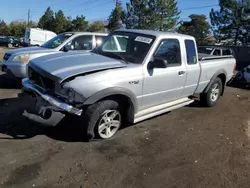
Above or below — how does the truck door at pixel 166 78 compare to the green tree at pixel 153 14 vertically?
below

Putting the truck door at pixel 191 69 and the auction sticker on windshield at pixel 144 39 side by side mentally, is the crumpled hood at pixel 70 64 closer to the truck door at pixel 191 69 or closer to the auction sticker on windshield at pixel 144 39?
the auction sticker on windshield at pixel 144 39

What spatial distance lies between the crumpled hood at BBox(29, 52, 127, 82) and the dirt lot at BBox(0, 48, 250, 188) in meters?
0.85

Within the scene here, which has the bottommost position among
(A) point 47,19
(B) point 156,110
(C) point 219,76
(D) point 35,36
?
(B) point 156,110

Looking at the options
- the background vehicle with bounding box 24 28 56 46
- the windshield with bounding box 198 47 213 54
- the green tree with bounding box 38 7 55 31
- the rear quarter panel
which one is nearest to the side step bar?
the rear quarter panel

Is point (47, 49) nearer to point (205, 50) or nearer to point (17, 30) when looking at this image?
point (205, 50)

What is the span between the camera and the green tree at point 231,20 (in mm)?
34094

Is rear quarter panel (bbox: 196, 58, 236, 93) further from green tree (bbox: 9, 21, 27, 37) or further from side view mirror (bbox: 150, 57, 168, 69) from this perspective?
green tree (bbox: 9, 21, 27, 37)

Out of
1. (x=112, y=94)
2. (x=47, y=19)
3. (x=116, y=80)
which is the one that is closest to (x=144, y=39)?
(x=116, y=80)

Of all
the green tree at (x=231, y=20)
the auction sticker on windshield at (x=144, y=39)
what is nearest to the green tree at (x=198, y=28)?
the green tree at (x=231, y=20)

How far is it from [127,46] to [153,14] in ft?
99.9

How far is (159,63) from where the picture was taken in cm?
447

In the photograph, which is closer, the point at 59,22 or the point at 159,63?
the point at 159,63

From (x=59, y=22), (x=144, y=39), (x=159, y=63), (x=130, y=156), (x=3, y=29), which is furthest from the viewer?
(x=3, y=29)

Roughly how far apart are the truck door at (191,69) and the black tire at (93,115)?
82.5 inches
